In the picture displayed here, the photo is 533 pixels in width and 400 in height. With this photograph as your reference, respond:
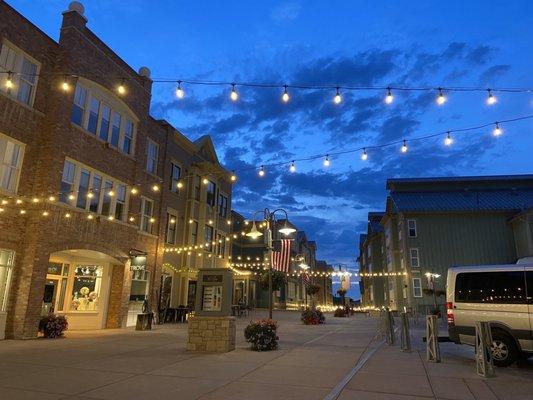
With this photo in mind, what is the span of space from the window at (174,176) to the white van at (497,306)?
2003cm

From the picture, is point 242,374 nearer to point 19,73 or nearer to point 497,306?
point 497,306

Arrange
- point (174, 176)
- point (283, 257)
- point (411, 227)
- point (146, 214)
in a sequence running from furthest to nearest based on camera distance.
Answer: point (411, 227)
point (174, 176)
point (283, 257)
point (146, 214)

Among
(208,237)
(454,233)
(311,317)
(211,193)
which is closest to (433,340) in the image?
(311,317)

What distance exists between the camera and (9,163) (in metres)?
14.9

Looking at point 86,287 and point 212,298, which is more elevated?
point 86,287

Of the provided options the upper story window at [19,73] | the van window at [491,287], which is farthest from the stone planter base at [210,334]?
the upper story window at [19,73]

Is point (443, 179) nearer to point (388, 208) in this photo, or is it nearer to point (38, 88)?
point (388, 208)

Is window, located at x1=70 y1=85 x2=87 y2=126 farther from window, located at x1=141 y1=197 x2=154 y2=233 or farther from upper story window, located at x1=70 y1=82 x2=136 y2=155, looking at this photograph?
window, located at x1=141 y1=197 x2=154 y2=233

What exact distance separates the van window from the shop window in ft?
50.4

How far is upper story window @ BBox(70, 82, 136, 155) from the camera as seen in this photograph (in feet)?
58.7

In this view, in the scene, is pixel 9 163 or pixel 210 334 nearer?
pixel 210 334

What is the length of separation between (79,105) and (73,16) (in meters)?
3.51

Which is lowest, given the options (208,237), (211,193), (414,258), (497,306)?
(497,306)

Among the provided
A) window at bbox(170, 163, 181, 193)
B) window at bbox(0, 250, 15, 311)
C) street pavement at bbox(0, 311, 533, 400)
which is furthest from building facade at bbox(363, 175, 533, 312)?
window at bbox(0, 250, 15, 311)
